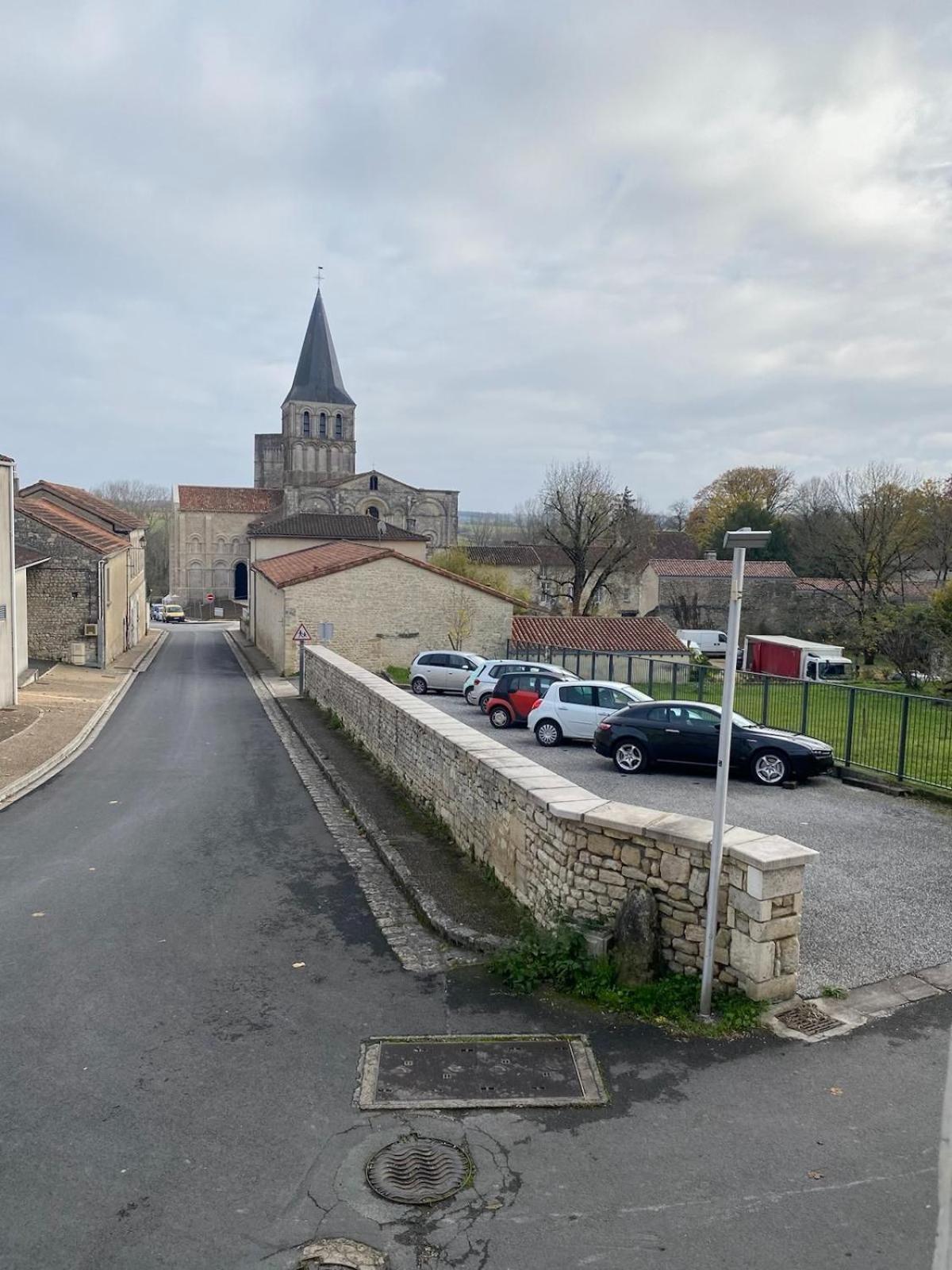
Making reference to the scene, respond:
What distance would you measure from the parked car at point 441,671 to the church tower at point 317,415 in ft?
209

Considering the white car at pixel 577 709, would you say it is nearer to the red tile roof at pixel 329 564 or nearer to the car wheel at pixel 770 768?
the car wheel at pixel 770 768

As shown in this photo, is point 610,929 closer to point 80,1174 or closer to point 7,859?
point 80,1174

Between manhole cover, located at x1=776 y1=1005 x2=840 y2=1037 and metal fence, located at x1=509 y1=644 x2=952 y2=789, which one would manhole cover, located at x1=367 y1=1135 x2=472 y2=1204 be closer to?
manhole cover, located at x1=776 y1=1005 x2=840 y2=1037

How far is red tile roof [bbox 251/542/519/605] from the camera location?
34.2 meters

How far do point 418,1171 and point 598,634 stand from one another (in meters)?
32.3

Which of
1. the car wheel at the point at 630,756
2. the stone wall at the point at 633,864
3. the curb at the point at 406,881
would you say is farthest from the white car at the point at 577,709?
the stone wall at the point at 633,864

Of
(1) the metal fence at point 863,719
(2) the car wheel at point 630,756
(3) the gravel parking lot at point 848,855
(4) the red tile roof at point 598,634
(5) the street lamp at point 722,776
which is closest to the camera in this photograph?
(5) the street lamp at point 722,776

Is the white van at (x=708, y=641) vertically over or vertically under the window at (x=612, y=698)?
under

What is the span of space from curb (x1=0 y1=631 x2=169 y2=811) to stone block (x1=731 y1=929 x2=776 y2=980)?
11226 millimetres

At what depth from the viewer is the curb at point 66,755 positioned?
1402 cm

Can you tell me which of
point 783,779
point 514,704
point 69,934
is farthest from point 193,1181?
point 514,704

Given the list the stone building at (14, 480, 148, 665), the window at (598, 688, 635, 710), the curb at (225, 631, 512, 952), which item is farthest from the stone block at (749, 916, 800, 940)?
the stone building at (14, 480, 148, 665)

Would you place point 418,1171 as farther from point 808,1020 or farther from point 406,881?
point 406,881

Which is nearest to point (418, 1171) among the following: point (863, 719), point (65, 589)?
point (863, 719)
